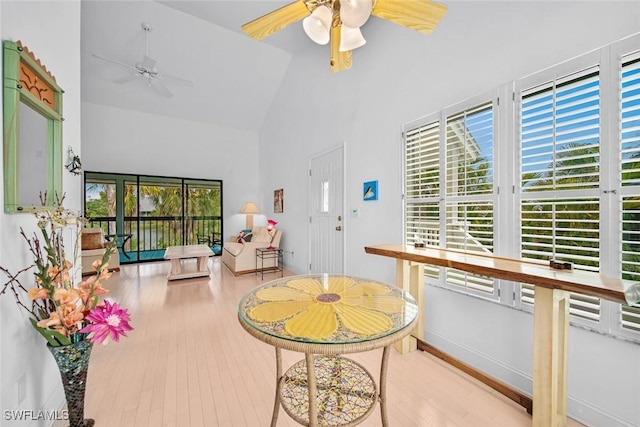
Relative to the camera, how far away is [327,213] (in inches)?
155

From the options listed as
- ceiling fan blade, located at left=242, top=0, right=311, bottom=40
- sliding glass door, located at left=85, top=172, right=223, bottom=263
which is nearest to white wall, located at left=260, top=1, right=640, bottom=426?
ceiling fan blade, located at left=242, top=0, right=311, bottom=40

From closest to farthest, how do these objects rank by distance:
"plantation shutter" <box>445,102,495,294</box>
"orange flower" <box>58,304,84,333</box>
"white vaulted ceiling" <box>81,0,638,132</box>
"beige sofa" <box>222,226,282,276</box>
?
"orange flower" <box>58,304,84,333</box> → "white vaulted ceiling" <box>81,0,638,132</box> → "plantation shutter" <box>445,102,495,294</box> → "beige sofa" <box>222,226,282,276</box>

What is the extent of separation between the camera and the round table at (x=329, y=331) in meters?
0.89

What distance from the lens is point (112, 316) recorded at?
123 cm

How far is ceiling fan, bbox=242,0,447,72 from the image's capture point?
1260mm

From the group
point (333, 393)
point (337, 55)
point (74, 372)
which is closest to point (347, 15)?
point (337, 55)

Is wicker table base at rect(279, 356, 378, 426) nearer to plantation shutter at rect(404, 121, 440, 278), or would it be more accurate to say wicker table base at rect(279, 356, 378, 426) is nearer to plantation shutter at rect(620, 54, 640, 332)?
plantation shutter at rect(404, 121, 440, 278)

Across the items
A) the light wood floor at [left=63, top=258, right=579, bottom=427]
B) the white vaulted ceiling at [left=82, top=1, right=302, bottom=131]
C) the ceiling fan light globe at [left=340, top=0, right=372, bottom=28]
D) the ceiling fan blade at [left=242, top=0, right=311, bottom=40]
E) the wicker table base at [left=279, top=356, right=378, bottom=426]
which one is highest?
the white vaulted ceiling at [left=82, top=1, right=302, bottom=131]

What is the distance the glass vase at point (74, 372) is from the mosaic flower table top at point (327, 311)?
928 millimetres

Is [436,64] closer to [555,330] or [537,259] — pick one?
[537,259]

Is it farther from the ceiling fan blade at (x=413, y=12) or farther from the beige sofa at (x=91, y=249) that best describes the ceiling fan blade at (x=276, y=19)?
the beige sofa at (x=91, y=249)

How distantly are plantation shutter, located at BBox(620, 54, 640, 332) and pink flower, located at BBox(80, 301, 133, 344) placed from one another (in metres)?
2.56

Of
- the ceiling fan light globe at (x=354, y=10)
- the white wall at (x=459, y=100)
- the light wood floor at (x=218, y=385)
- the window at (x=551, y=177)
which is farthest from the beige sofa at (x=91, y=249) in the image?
the window at (x=551, y=177)

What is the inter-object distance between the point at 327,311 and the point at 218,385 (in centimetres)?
129
